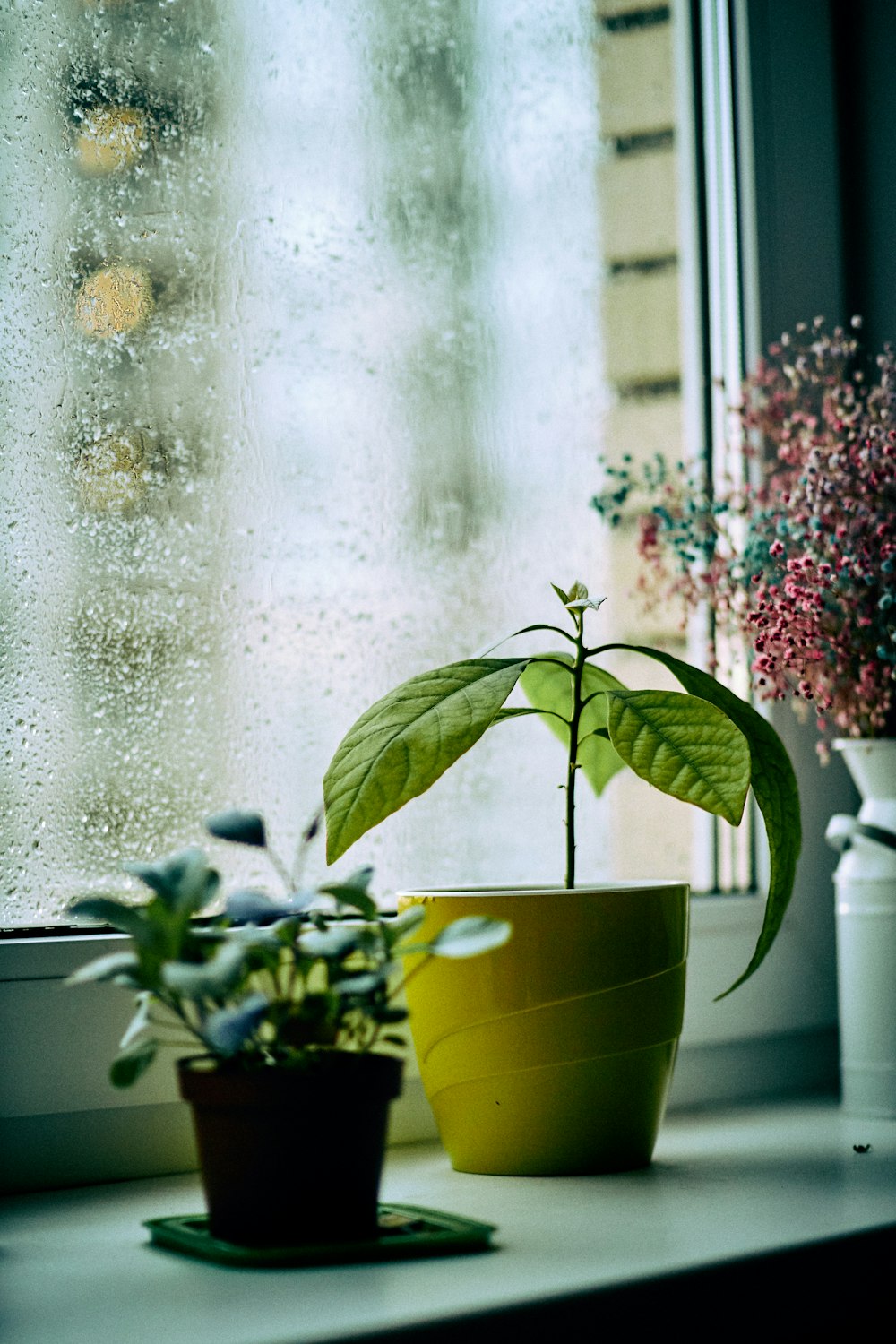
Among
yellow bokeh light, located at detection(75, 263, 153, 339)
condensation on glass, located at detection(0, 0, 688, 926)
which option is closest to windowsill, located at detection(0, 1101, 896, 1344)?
condensation on glass, located at detection(0, 0, 688, 926)

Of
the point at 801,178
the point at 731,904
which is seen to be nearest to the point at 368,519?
the point at 731,904

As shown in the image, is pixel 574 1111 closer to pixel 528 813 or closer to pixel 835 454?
pixel 528 813

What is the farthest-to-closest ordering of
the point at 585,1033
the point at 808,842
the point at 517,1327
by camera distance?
the point at 808,842 → the point at 585,1033 → the point at 517,1327

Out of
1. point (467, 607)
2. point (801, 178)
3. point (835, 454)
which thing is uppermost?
point (801, 178)

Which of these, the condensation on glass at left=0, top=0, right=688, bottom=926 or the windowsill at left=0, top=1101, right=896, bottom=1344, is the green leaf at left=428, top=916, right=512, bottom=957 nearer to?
the windowsill at left=0, top=1101, right=896, bottom=1344

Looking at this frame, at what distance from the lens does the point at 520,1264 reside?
613mm

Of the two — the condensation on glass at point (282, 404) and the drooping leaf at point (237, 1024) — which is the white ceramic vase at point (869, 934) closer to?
the condensation on glass at point (282, 404)

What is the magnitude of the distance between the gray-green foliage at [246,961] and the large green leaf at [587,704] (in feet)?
1.00

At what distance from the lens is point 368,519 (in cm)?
106

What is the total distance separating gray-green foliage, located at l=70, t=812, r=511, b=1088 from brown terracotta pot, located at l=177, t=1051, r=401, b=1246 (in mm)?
17

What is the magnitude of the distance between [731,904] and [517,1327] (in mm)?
658

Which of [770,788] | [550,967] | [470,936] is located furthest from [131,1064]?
[770,788]

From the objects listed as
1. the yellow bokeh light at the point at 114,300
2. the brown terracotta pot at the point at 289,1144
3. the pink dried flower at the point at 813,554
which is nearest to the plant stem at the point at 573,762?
the pink dried flower at the point at 813,554

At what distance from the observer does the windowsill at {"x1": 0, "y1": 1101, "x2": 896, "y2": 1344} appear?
1.79 feet
